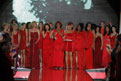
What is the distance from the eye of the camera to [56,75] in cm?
819

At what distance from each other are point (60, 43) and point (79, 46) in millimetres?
844

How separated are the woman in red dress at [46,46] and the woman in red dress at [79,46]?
1.17 meters

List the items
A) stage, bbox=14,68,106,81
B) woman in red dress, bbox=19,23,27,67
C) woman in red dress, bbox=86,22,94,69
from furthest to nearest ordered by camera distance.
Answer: woman in red dress, bbox=86,22,94,69 → woman in red dress, bbox=19,23,27,67 → stage, bbox=14,68,106,81

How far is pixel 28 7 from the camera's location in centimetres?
938

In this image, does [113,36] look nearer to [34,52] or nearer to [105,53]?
[105,53]

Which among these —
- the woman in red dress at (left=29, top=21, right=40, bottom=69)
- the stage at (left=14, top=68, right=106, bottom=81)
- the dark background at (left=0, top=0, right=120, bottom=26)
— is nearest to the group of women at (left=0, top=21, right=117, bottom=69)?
the woman in red dress at (left=29, top=21, right=40, bottom=69)

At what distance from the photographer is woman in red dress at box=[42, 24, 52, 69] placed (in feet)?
30.5

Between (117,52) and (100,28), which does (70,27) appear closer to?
(100,28)

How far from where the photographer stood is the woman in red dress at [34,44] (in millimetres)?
9272

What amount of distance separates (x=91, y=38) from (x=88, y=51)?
1.92 feet

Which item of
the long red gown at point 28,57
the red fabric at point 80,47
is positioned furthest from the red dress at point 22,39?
the red fabric at point 80,47

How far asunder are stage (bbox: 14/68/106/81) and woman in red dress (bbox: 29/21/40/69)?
42 cm

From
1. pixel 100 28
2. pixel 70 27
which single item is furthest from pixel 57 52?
pixel 100 28

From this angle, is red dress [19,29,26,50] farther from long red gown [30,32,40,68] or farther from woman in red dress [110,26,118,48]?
woman in red dress [110,26,118,48]
